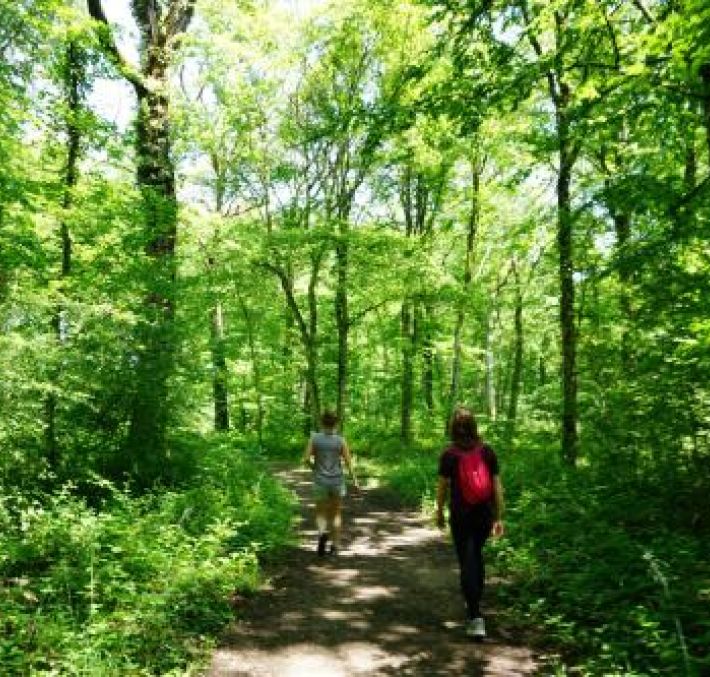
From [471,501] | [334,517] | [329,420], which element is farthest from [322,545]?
[471,501]

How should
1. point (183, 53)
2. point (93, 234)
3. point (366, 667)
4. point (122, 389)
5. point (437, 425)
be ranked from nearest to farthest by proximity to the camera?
point (366, 667) < point (122, 389) < point (93, 234) < point (183, 53) < point (437, 425)

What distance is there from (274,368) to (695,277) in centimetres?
2366

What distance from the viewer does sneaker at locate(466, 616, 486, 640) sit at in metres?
6.82

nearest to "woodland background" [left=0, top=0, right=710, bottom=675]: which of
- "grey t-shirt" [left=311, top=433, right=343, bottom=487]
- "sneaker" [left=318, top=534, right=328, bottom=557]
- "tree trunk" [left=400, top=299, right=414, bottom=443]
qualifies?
"sneaker" [left=318, top=534, right=328, bottom=557]

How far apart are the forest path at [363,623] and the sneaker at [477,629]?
0.30ft

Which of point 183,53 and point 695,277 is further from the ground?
point 183,53

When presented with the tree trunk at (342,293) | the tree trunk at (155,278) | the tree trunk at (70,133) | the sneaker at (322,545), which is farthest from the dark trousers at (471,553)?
the tree trunk at (342,293)

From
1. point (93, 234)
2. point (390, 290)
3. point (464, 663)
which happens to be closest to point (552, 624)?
point (464, 663)

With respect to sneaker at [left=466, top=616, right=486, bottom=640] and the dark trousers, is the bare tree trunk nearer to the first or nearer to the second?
the dark trousers

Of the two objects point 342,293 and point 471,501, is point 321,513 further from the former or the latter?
point 342,293

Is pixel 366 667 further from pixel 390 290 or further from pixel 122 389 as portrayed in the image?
pixel 390 290

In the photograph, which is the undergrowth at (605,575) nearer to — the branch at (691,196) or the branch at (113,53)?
the branch at (691,196)

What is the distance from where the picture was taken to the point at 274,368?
31281 millimetres

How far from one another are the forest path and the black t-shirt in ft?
4.06
